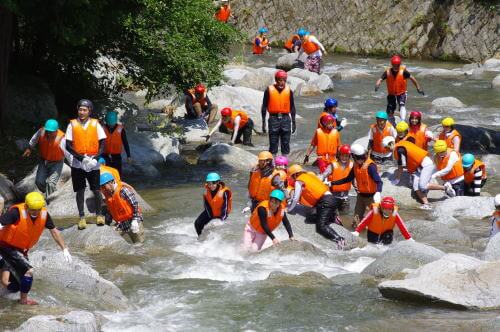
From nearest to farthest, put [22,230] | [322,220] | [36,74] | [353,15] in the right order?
[22,230] → [322,220] → [36,74] → [353,15]

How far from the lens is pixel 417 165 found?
14375 millimetres

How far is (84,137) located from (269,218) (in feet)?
8.72

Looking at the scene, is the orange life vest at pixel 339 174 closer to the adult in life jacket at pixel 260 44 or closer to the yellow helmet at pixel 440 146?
the yellow helmet at pixel 440 146

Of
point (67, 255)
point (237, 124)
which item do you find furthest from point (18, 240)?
point (237, 124)

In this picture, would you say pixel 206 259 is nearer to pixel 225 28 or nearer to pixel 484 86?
pixel 225 28

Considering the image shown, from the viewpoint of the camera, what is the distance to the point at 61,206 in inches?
523

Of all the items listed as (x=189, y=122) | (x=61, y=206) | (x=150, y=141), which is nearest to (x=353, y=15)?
(x=189, y=122)

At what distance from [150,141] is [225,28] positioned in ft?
9.57

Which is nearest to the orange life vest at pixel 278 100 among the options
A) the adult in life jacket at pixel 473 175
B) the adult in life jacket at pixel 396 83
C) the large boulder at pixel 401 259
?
the adult in life jacket at pixel 473 175

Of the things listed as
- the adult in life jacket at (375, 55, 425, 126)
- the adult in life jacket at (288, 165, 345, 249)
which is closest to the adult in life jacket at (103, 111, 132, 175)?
the adult in life jacket at (288, 165, 345, 249)

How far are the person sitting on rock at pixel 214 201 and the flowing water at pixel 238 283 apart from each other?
183mm

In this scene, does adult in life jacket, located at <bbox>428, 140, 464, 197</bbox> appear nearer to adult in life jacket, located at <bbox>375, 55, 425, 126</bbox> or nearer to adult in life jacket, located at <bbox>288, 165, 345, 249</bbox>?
adult in life jacket, located at <bbox>288, 165, 345, 249</bbox>

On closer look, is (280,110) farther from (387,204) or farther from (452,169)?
(387,204)

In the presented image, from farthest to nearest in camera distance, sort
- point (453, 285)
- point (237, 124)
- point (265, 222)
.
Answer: point (237, 124)
point (265, 222)
point (453, 285)
